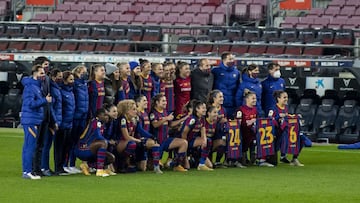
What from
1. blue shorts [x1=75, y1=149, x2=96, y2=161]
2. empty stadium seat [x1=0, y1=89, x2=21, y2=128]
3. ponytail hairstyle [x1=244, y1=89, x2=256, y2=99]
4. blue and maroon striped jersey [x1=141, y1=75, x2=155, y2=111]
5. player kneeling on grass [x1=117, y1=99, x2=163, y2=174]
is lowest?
empty stadium seat [x1=0, y1=89, x2=21, y2=128]

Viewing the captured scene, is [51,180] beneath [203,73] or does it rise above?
beneath

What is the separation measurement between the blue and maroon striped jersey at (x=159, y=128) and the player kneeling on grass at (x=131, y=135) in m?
0.57

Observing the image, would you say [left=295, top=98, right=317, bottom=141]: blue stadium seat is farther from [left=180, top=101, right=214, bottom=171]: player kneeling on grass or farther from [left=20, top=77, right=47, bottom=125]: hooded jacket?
[left=20, top=77, right=47, bottom=125]: hooded jacket

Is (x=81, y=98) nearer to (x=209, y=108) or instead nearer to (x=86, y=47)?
(x=209, y=108)

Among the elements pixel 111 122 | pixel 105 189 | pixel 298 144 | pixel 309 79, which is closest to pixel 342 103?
pixel 309 79

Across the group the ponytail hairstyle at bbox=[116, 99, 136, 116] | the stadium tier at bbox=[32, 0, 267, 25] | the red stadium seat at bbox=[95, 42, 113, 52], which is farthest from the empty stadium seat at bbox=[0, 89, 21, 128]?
the ponytail hairstyle at bbox=[116, 99, 136, 116]

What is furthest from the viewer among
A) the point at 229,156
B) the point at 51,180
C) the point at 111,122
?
the point at 229,156

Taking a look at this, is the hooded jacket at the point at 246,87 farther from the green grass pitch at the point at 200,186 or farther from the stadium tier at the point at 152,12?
the stadium tier at the point at 152,12

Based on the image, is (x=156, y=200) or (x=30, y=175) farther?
(x=30, y=175)

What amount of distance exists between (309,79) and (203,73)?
7.87 meters

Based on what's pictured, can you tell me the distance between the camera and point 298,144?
2084cm

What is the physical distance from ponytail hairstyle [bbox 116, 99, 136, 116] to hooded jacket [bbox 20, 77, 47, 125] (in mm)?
1605

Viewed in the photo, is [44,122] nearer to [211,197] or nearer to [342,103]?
[211,197]

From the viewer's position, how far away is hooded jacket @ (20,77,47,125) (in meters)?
17.2
